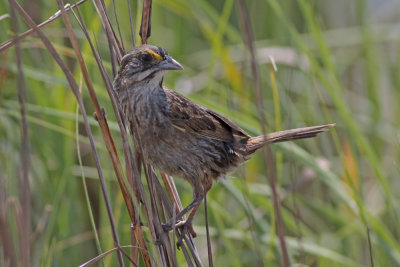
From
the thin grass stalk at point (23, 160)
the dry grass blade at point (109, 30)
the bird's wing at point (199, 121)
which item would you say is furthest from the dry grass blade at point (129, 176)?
the bird's wing at point (199, 121)

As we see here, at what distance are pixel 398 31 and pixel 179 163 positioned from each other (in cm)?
305

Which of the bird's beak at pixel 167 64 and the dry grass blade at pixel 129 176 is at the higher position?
the bird's beak at pixel 167 64

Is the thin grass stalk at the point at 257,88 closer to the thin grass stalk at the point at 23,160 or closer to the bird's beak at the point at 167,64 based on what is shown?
the thin grass stalk at the point at 23,160

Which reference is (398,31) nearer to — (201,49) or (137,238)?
(201,49)

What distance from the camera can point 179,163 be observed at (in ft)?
9.98

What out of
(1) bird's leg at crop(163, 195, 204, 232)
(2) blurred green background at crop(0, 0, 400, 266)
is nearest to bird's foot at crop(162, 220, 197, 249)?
(1) bird's leg at crop(163, 195, 204, 232)

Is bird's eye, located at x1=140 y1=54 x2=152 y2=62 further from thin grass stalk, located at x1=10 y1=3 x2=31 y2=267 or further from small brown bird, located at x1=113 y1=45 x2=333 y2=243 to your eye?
thin grass stalk, located at x1=10 y1=3 x2=31 y2=267

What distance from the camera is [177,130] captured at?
123 inches

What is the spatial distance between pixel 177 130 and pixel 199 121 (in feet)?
0.58

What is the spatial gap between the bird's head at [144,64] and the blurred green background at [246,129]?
0.25m

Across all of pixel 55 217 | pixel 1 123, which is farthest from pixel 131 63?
pixel 1 123

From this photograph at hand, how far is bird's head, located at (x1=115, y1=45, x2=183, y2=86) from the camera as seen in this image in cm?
284

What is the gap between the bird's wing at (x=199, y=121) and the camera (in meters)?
3.12

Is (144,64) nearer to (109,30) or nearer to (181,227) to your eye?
(109,30)
